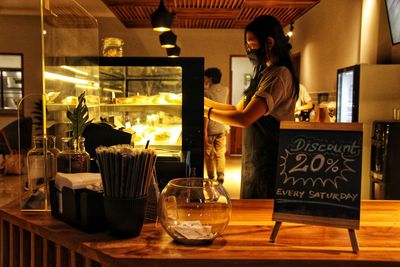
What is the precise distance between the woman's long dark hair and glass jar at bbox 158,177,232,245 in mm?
953

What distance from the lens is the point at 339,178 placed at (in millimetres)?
1197

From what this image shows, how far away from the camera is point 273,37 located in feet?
6.52

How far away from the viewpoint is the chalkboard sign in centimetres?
118

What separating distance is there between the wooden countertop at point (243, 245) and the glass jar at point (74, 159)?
17 centimetres

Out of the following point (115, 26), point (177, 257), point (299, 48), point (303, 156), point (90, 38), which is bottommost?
point (177, 257)

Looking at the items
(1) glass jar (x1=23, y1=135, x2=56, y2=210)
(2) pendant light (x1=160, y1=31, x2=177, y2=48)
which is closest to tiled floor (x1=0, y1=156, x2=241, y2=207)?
(2) pendant light (x1=160, y1=31, x2=177, y2=48)

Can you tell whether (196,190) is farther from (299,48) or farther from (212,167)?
(299,48)

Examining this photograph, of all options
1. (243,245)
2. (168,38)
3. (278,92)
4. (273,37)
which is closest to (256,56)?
(273,37)

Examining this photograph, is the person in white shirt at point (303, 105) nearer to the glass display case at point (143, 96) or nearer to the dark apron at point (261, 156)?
the glass display case at point (143, 96)

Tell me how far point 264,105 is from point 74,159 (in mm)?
868

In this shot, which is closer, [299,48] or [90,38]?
[90,38]

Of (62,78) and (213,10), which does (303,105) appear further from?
(62,78)

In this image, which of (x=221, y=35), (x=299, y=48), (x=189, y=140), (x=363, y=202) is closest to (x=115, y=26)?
(x=221, y=35)

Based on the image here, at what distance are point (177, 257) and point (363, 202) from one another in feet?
3.21
